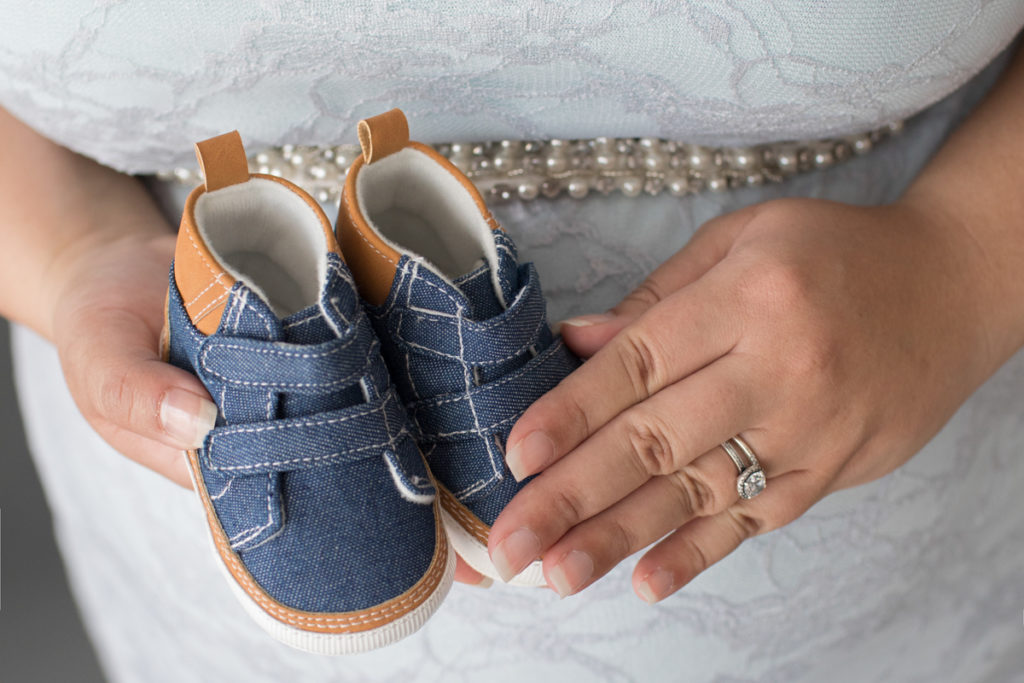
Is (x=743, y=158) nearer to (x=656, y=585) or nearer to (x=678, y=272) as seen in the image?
(x=678, y=272)

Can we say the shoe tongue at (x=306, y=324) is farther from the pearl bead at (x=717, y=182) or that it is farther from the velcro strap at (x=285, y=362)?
the pearl bead at (x=717, y=182)

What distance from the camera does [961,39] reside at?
2.10ft

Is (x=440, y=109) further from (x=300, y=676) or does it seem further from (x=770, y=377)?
(x=300, y=676)

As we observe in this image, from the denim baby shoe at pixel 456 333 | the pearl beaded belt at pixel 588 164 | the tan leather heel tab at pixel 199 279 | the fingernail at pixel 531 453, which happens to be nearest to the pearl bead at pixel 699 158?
the pearl beaded belt at pixel 588 164

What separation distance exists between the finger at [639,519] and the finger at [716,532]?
0.07 ft

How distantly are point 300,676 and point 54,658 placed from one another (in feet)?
3.04

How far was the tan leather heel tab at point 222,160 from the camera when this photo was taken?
1.98ft

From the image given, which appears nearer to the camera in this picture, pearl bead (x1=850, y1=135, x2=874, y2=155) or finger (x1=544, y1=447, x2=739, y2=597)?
finger (x1=544, y1=447, x2=739, y2=597)

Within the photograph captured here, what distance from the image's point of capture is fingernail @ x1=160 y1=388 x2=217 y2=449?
A: 0.58 meters

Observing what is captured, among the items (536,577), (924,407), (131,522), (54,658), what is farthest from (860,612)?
(54,658)

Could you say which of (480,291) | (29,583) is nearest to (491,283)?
(480,291)

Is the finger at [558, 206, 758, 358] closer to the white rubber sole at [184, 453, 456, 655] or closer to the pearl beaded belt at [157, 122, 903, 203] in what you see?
the pearl beaded belt at [157, 122, 903, 203]

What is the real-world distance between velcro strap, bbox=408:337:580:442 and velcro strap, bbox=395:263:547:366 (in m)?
0.02

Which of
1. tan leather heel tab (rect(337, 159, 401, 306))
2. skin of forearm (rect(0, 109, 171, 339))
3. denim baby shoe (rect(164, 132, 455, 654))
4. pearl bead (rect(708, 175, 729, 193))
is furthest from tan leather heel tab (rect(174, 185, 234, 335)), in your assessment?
pearl bead (rect(708, 175, 729, 193))
